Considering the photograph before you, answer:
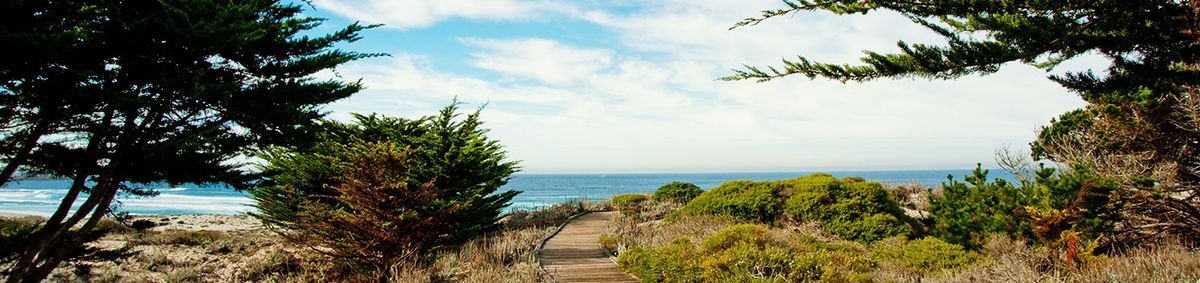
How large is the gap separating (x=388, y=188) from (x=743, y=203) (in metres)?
7.69

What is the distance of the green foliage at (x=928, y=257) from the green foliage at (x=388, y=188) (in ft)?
20.5

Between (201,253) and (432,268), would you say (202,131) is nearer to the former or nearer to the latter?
(432,268)

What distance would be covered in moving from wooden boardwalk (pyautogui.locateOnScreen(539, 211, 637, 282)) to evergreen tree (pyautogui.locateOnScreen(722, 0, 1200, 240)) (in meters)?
3.49

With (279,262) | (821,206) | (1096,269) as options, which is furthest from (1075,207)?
(279,262)

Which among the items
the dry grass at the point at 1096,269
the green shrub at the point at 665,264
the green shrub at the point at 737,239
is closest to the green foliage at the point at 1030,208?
the dry grass at the point at 1096,269

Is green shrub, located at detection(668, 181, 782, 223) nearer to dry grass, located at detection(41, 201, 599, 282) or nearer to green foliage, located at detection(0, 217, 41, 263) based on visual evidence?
dry grass, located at detection(41, 201, 599, 282)

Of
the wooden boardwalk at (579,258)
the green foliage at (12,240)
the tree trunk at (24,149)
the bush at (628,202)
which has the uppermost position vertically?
the tree trunk at (24,149)

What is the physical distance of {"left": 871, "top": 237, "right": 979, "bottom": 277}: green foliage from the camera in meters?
7.08

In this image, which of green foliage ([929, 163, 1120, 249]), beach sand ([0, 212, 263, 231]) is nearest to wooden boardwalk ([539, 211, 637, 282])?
green foliage ([929, 163, 1120, 249])

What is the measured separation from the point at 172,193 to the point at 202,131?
75.5 m

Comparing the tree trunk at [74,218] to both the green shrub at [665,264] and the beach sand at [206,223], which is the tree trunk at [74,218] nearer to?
the green shrub at [665,264]

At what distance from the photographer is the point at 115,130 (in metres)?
7.09

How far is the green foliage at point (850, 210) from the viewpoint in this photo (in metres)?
10.7

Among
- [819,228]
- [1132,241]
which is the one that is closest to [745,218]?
[819,228]
